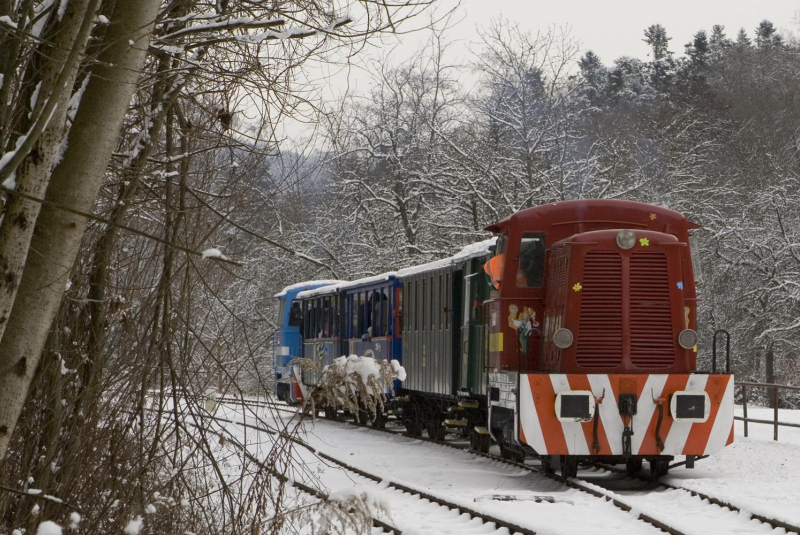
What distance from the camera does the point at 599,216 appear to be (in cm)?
1217

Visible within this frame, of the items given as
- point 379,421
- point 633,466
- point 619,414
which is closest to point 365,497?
point 619,414

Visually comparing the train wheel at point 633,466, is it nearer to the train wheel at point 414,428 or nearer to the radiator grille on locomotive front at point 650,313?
the radiator grille on locomotive front at point 650,313

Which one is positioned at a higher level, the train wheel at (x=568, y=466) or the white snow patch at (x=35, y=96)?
the white snow patch at (x=35, y=96)

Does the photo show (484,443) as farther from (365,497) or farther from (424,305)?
(365,497)

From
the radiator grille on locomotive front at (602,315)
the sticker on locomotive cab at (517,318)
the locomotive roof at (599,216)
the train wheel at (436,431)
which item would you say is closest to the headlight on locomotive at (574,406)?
the radiator grille on locomotive front at (602,315)

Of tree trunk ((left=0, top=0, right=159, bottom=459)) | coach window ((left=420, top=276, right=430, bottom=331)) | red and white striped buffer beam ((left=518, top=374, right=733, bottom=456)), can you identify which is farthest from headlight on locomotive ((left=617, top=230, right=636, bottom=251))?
tree trunk ((left=0, top=0, right=159, bottom=459))

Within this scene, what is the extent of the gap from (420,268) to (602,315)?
21.7 ft

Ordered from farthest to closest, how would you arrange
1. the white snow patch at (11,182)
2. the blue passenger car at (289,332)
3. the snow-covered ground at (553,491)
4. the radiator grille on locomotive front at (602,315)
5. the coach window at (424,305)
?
the blue passenger car at (289,332)
the coach window at (424,305)
the radiator grille on locomotive front at (602,315)
the snow-covered ground at (553,491)
the white snow patch at (11,182)

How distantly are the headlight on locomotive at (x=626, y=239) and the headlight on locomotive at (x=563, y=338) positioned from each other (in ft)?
3.50

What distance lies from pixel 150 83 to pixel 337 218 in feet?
106

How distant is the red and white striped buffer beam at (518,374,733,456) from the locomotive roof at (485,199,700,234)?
73.1 inches

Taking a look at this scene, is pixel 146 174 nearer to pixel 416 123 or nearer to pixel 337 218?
pixel 416 123

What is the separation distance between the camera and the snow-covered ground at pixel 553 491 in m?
8.69

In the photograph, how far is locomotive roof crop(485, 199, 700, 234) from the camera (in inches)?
477
